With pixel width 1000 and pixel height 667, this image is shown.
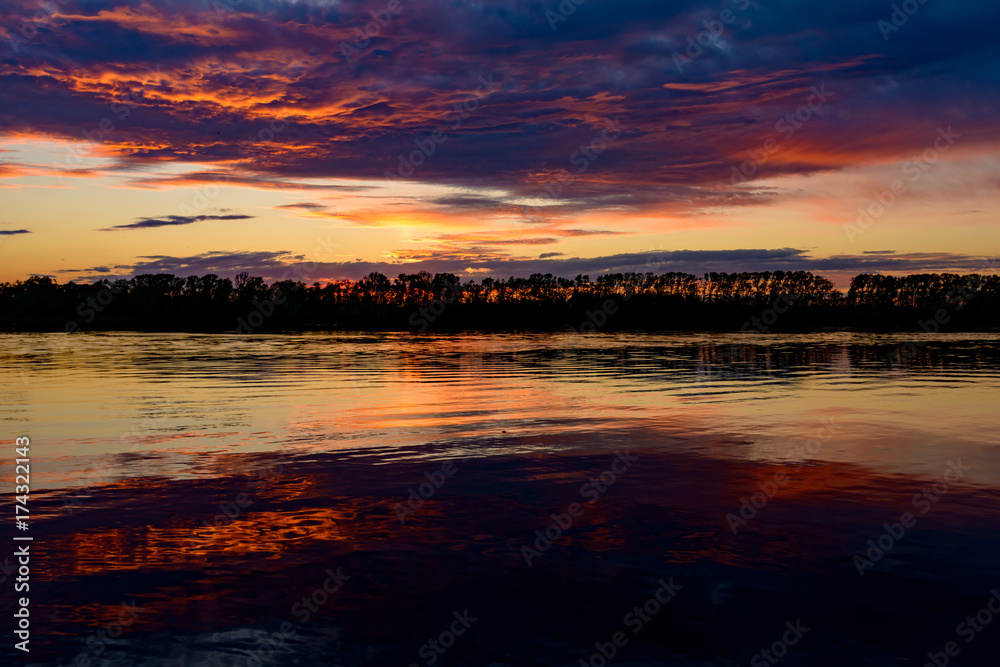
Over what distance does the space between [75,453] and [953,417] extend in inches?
978

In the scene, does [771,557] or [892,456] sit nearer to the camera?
[771,557]

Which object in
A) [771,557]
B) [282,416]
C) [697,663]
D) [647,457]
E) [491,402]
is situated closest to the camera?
[697,663]

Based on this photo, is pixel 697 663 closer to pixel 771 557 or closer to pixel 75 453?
pixel 771 557

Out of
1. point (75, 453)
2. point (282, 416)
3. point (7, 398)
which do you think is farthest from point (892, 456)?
point (7, 398)

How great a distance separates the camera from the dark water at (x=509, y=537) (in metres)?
7.55

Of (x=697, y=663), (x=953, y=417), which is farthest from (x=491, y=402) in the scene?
(x=697, y=663)

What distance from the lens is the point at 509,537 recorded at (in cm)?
1055

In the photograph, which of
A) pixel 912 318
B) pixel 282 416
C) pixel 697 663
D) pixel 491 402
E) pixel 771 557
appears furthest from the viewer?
pixel 912 318

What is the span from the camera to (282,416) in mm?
22641

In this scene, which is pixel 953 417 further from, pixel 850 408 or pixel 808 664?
pixel 808 664

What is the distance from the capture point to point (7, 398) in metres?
27.0

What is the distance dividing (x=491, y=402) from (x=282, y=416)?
7.60 meters

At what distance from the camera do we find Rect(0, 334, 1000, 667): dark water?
755 centimetres

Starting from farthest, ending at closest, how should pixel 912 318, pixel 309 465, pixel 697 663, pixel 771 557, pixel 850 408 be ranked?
pixel 912 318 → pixel 850 408 → pixel 309 465 → pixel 771 557 → pixel 697 663
